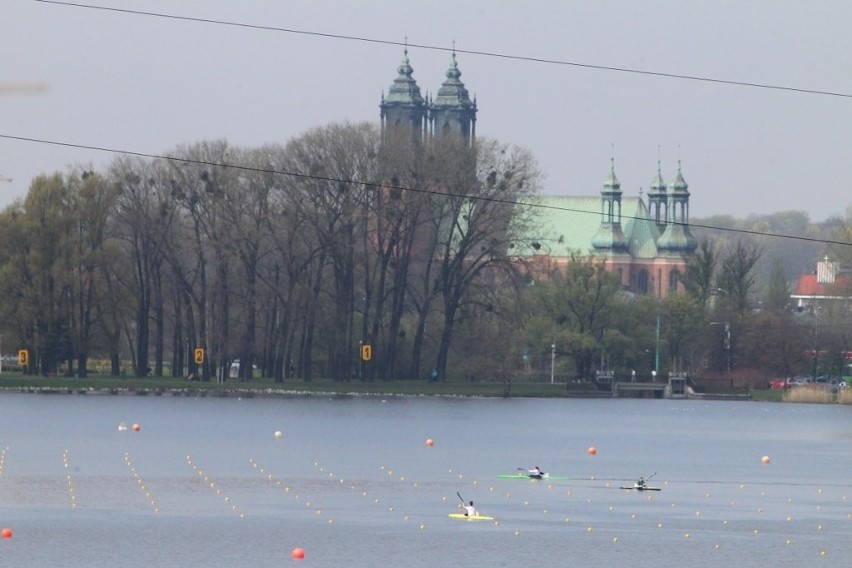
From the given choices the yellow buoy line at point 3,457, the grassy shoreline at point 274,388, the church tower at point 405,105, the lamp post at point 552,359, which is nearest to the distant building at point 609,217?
the church tower at point 405,105

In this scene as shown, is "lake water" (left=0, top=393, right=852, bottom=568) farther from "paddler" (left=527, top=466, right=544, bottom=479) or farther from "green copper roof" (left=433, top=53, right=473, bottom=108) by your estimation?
"green copper roof" (left=433, top=53, right=473, bottom=108)

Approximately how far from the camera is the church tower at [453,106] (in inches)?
7111

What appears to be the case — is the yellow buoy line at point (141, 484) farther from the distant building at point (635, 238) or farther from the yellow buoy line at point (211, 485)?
the distant building at point (635, 238)

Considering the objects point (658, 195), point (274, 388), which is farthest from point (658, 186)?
point (274, 388)

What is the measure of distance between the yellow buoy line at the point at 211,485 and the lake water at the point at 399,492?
0.07 meters

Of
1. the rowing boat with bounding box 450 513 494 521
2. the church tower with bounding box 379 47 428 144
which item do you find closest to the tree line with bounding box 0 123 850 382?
the rowing boat with bounding box 450 513 494 521

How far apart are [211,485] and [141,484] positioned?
1671 millimetres

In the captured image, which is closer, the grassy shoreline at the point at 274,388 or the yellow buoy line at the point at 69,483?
the yellow buoy line at the point at 69,483

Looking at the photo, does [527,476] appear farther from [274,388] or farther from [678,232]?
[678,232]

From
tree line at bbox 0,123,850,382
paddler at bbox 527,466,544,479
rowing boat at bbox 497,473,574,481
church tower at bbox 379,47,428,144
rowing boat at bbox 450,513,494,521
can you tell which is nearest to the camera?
rowing boat at bbox 450,513,494,521

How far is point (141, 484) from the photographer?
43.7 metres

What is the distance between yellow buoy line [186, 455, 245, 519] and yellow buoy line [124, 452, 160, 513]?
148 centimetres

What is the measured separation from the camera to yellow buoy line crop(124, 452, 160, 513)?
38.9m

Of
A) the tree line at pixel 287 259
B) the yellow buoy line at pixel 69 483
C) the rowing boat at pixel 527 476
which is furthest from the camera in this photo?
the tree line at pixel 287 259
